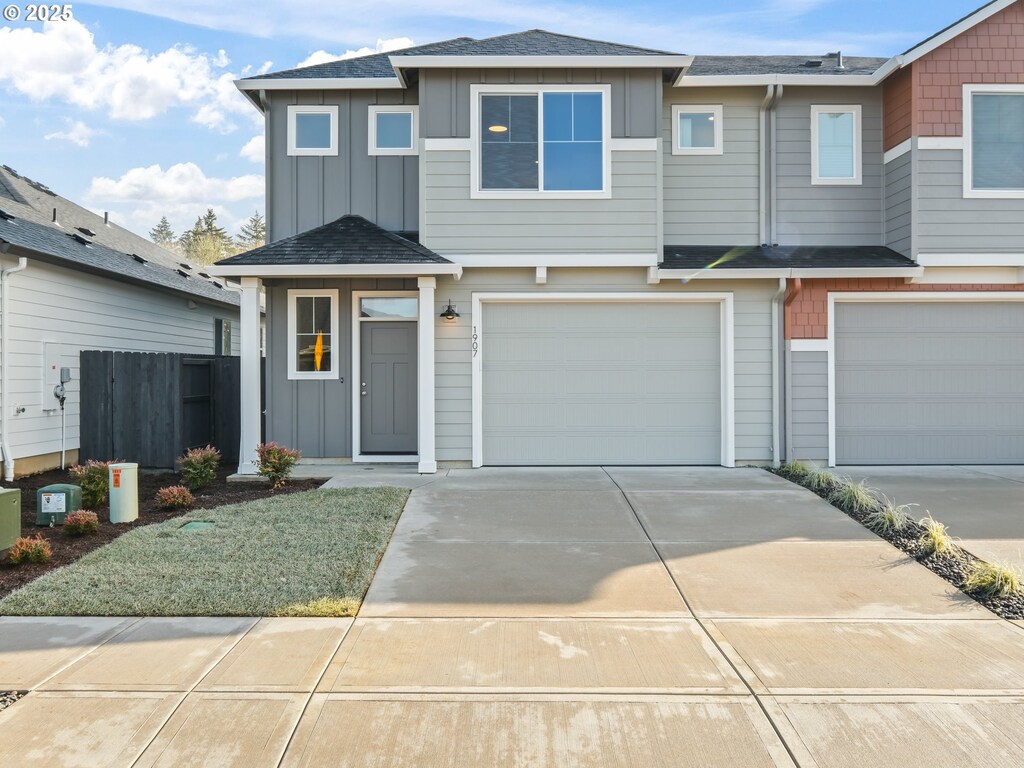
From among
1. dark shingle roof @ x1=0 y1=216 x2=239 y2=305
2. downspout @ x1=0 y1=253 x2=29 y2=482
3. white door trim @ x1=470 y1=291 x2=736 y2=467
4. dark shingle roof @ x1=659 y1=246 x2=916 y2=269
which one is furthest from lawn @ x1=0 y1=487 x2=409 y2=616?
dark shingle roof @ x1=659 y1=246 x2=916 y2=269

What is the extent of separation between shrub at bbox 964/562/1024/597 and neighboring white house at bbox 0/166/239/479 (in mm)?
8970

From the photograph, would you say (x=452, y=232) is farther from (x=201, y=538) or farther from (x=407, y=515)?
(x=201, y=538)

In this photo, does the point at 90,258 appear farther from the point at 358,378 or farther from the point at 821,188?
the point at 821,188

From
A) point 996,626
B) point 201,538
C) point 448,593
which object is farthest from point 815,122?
point 201,538

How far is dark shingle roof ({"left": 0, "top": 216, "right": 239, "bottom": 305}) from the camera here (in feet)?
30.9

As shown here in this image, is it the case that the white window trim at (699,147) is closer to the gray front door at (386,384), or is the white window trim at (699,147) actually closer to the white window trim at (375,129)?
the white window trim at (375,129)

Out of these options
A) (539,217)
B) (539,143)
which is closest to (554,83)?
(539,143)

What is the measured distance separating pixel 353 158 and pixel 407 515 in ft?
18.8

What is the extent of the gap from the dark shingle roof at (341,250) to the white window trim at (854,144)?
213 inches

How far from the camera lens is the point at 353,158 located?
33.5 feet

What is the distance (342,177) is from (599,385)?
4727 millimetres

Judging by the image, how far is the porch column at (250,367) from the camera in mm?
9227

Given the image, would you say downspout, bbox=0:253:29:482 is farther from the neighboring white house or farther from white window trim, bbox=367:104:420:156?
white window trim, bbox=367:104:420:156

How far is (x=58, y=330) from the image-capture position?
10195 millimetres
